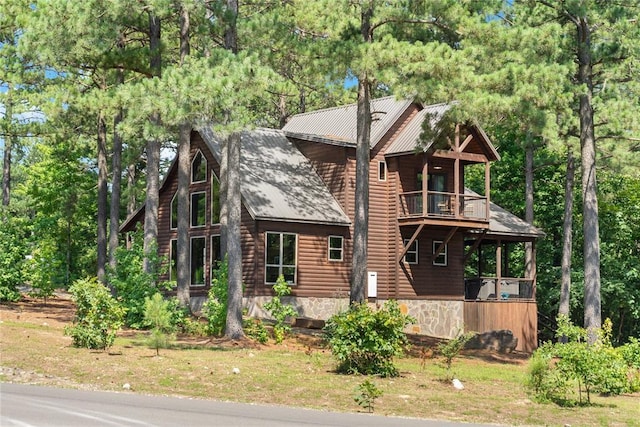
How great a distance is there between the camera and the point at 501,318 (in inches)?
1490

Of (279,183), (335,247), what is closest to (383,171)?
(335,247)

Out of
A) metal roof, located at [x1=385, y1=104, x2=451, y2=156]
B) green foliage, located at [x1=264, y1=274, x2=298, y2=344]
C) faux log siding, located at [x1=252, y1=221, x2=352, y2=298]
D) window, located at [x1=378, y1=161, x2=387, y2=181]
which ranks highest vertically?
metal roof, located at [x1=385, y1=104, x2=451, y2=156]

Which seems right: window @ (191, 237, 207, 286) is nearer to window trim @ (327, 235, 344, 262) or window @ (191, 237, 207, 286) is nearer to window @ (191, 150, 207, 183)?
window @ (191, 150, 207, 183)

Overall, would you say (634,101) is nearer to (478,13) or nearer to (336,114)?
(478,13)

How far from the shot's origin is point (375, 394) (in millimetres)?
14633

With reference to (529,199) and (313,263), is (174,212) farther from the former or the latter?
(529,199)

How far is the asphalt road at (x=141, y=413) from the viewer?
11.5 m

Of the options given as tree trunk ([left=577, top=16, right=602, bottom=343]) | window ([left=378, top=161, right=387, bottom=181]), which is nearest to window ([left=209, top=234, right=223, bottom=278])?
window ([left=378, top=161, right=387, bottom=181])

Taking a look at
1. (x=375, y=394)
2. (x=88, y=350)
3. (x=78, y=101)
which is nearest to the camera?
(x=375, y=394)

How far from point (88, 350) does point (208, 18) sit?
1122cm

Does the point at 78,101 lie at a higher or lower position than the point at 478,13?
lower

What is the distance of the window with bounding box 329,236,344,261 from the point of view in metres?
35.2

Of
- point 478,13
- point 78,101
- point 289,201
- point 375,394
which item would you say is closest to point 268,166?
point 289,201

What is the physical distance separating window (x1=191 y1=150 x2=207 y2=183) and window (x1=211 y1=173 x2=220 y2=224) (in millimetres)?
823
